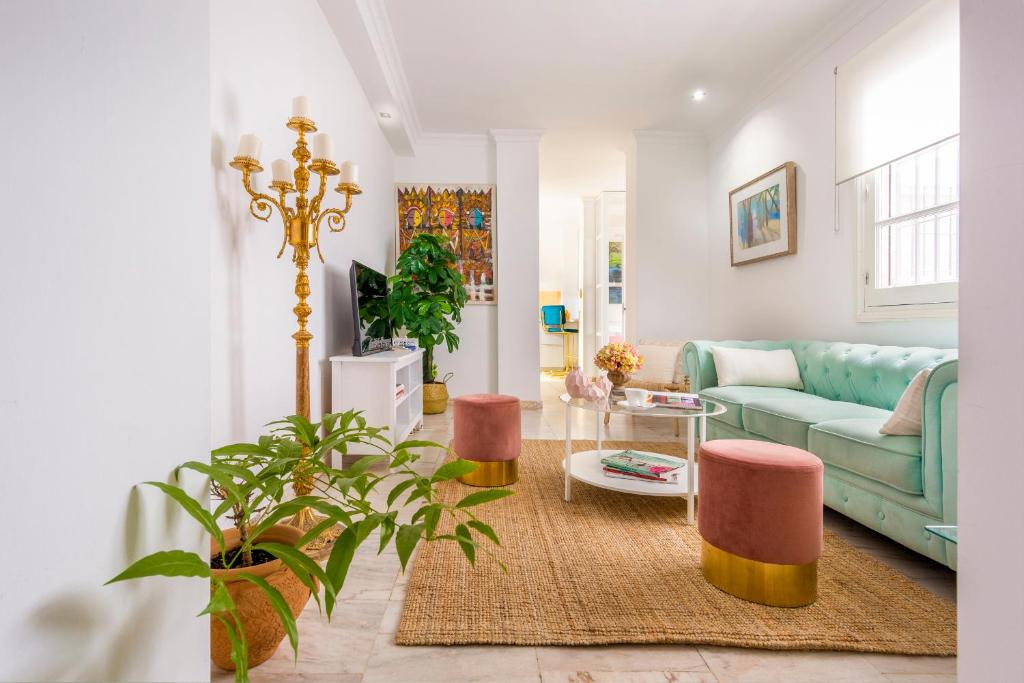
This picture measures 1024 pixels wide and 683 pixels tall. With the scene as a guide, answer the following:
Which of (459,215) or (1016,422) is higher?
(459,215)

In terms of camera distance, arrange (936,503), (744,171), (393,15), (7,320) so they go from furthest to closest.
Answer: (744,171), (393,15), (936,503), (7,320)

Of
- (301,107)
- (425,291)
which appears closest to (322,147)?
(301,107)

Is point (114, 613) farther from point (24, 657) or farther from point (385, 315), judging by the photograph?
point (385, 315)

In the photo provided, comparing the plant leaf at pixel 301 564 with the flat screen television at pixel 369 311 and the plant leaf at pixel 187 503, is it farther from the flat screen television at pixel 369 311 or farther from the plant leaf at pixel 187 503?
the flat screen television at pixel 369 311

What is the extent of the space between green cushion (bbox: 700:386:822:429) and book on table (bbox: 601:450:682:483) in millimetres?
625

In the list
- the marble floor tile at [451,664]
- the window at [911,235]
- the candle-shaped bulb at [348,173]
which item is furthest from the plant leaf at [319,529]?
the window at [911,235]

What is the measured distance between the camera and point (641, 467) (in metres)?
2.19

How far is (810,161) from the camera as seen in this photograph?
3410 millimetres

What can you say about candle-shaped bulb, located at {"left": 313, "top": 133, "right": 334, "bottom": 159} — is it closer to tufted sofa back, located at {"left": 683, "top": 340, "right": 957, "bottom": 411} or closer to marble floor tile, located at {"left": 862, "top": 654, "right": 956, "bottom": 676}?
marble floor tile, located at {"left": 862, "top": 654, "right": 956, "bottom": 676}

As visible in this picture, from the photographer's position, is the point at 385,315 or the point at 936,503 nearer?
the point at 936,503

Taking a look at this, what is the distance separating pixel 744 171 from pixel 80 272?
4.85 m

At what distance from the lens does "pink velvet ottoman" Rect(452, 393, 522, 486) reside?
238cm

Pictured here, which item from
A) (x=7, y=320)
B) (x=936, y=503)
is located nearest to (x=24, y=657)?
(x=7, y=320)

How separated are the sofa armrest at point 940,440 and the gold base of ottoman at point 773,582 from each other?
505 millimetres
